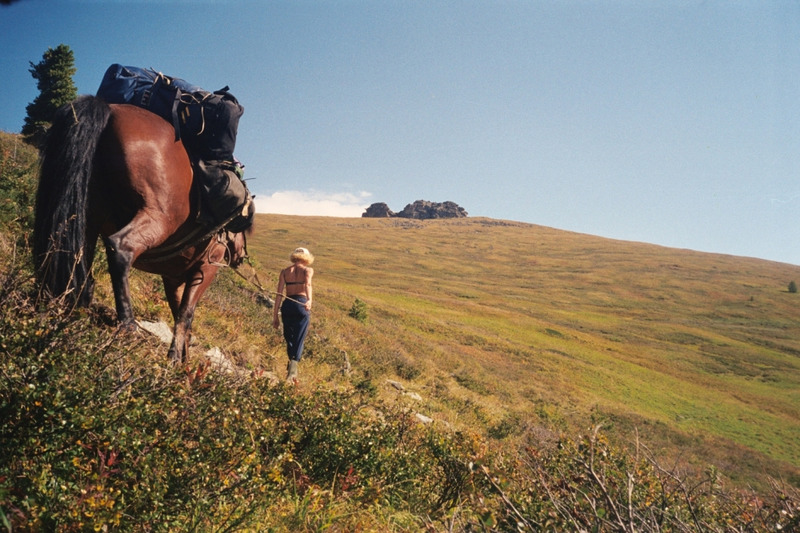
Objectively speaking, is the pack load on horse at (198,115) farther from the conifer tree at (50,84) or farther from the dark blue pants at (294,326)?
the conifer tree at (50,84)

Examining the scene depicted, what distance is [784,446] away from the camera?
20.5m

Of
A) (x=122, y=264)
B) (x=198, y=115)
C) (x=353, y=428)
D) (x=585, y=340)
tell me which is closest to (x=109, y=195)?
(x=122, y=264)

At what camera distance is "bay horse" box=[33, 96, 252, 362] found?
3420 mm

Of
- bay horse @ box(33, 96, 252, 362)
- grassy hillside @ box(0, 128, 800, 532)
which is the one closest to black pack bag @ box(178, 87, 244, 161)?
bay horse @ box(33, 96, 252, 362)

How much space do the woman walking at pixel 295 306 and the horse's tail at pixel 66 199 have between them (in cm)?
322

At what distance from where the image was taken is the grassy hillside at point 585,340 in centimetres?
1612

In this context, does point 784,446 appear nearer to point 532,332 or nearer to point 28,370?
point 532,332

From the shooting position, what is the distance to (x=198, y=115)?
4512 mm

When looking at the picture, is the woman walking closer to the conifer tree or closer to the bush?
the bush

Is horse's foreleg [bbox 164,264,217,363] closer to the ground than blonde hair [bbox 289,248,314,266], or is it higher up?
closer to the ground

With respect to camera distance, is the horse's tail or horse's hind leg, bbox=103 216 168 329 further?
horse's hind leg, bbox=103 216 168 329

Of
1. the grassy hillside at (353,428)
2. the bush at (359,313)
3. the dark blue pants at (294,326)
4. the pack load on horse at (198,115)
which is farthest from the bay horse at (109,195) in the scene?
the bush at (359,313)

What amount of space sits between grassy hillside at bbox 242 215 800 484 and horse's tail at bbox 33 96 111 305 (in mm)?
5344

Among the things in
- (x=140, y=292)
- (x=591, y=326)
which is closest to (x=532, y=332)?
(x=591, y=326)
